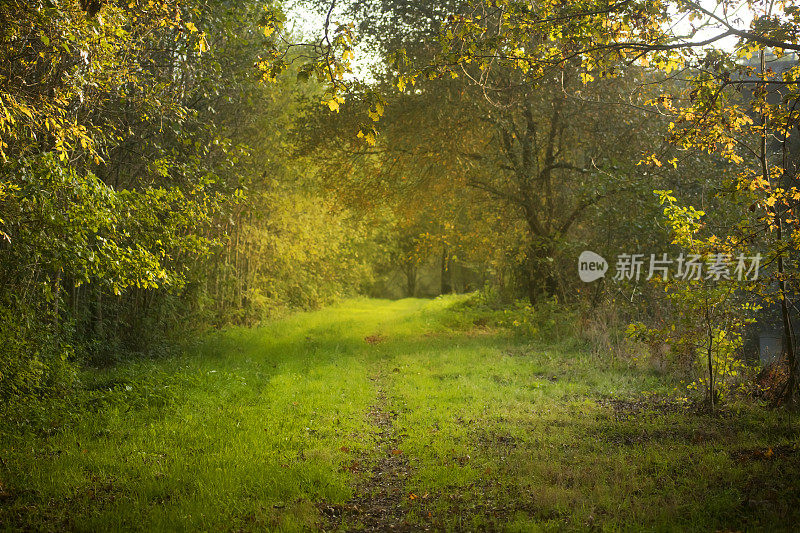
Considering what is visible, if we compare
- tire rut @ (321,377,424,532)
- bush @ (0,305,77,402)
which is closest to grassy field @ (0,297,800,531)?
tire rut @ (321,377,424,532)

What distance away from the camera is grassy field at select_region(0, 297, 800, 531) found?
412cm

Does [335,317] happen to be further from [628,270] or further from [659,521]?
[659,521]

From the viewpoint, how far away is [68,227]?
4.84 meters

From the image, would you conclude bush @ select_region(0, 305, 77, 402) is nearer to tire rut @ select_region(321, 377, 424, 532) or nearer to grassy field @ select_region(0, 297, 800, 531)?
grassy field @ select_region(0, 297, 800, 531)

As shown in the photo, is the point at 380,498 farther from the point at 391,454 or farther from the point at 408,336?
the point at 408,336

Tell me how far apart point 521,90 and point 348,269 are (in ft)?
48.7

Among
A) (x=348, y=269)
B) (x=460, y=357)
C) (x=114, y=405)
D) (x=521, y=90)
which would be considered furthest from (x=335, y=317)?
(x=114, y=405)

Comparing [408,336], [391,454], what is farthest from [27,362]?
[408,336]

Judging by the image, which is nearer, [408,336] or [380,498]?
[380,498]

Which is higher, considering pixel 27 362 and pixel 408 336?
pixel 27 362

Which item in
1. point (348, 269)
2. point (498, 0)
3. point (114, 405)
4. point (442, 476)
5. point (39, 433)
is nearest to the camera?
point (442, 476)

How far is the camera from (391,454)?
18.6ft

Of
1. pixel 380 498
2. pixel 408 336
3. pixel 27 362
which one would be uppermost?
pixel 27 362

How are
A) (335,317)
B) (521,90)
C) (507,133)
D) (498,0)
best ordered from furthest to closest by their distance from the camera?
(335,317) < (507,133) < (521,90) < (498,0)
